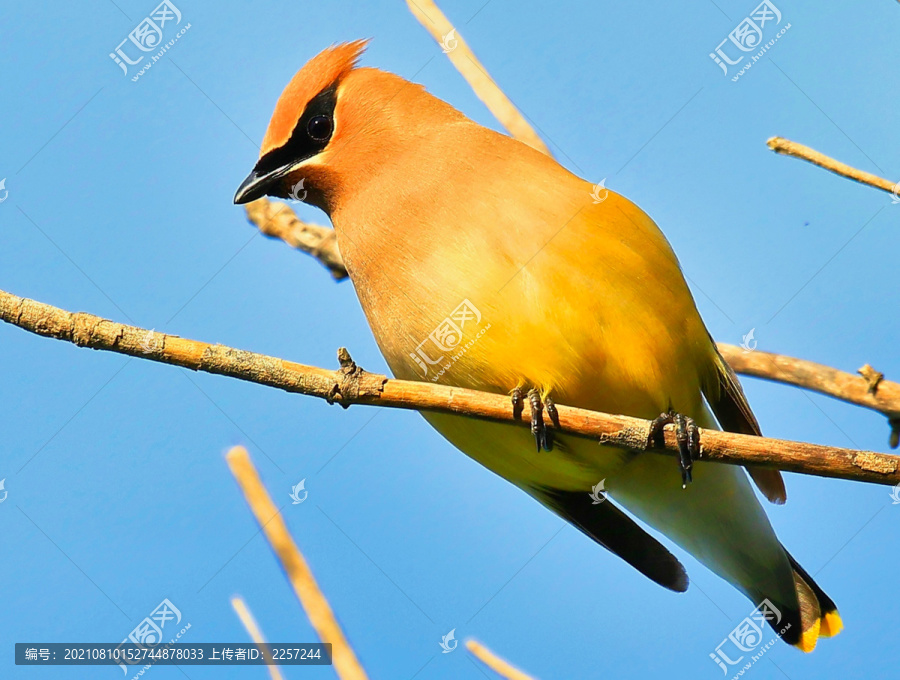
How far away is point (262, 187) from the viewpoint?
5.26 metres

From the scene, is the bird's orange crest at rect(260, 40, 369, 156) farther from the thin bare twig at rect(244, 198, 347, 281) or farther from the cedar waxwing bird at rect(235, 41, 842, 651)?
the thin bare twig at rect(244, 198, 347, 281)

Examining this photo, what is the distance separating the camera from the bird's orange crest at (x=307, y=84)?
525 centimetres

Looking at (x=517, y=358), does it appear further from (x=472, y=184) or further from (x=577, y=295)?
(x=472, y=184)

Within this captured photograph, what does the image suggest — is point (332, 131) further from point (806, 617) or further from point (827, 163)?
point (806, 617)

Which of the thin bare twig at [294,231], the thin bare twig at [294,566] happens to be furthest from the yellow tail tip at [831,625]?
the thin bare twig at [294,231]

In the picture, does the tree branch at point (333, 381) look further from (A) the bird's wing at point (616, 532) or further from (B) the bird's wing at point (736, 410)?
(A) the bird's wing at point (616, 532)

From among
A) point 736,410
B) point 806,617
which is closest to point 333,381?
point 736,410

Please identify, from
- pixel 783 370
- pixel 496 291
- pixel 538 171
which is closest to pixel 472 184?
pixel 538 171

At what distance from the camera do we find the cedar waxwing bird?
434cm

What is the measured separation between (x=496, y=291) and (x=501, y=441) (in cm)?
84

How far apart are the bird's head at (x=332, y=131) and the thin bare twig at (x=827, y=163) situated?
1.77 metres

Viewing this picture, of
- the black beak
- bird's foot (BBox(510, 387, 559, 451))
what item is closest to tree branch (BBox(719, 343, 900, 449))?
bird's foot (BBox(510, 387, 559, 451))

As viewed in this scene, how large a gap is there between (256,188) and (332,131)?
0.51 m

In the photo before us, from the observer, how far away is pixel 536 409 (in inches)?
164
